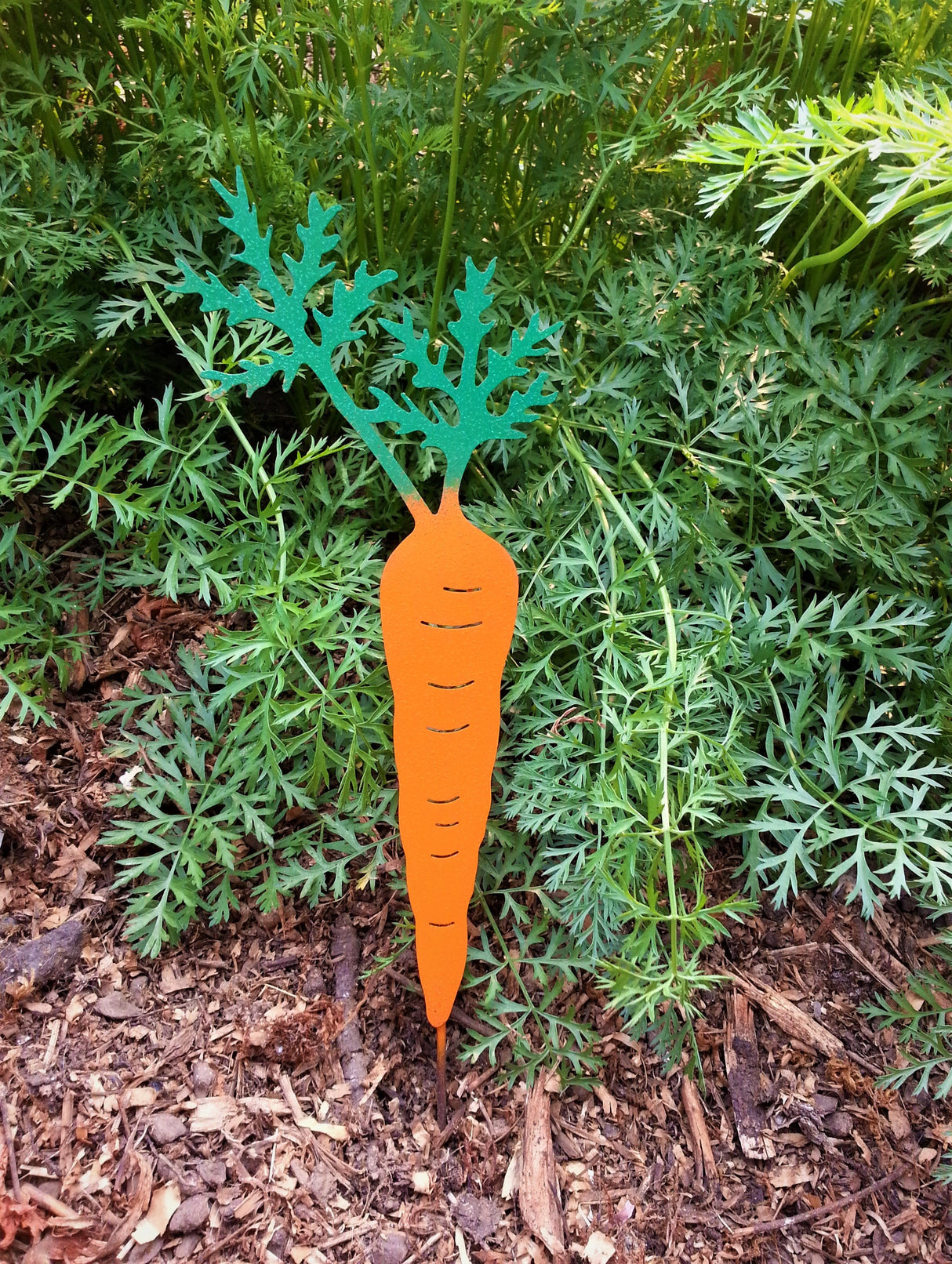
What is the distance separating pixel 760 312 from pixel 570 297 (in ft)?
1.08

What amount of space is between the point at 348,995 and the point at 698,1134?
522mm

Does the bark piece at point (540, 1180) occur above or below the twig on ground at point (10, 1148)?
below

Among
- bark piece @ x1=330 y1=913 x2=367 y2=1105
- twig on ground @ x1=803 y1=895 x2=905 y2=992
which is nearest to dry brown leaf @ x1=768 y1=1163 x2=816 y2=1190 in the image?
twig on ground @ x1=803 y1=895 x2=905 y2=992

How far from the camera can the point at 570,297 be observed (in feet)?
4.92

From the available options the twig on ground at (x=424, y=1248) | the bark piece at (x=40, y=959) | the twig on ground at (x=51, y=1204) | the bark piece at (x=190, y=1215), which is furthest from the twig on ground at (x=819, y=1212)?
the bark piece at (x=40, y=959)


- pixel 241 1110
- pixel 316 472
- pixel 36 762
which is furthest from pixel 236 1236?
pixel 316 472

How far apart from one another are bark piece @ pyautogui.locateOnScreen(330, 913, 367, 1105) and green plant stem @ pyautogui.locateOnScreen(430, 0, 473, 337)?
940mm

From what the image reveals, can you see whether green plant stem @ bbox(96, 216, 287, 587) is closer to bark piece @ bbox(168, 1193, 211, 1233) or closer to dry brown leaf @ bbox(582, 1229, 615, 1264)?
bark piece @ bbox(168, 1193, 211, 1233)

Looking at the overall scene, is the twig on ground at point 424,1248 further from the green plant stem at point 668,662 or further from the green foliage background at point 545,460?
the green plant stem at point 668,662

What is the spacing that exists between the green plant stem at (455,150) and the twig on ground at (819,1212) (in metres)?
1.35

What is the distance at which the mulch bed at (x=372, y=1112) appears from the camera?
3.56 feet

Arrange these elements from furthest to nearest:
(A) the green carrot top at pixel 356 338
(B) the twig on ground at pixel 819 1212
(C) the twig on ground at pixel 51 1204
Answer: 1. (B) the twig on ground at pixel 819 1212
2. (C) the twig on ground at pixel 51 1204
3. (A) the green carrot top at pixel 356 338

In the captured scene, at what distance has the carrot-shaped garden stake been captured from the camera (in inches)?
36.7

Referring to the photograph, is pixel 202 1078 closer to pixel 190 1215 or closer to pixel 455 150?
pixel 190 1215
